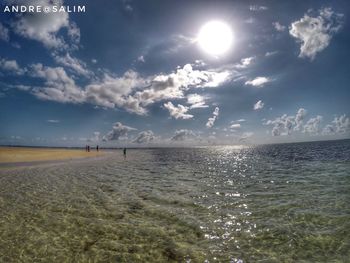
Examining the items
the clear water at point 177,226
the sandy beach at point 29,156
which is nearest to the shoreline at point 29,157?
the sandy beach at point 29,156

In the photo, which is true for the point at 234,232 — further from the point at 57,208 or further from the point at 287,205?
the point at 57,208

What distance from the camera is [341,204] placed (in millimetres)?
13891

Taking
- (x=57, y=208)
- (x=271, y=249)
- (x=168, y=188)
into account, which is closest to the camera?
(x=271, y=249)

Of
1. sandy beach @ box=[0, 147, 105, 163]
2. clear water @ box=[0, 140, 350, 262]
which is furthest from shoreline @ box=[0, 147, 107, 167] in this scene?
clear water @ box=[0, 140, 350, 262]

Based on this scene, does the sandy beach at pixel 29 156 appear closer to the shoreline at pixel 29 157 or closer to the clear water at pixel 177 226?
the shoreline at pixel 29 157

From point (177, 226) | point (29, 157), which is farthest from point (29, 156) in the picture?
point (177, 226)

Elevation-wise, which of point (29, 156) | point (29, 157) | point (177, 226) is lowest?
point (177, 226)

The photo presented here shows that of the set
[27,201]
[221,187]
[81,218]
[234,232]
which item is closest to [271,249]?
[234,232]

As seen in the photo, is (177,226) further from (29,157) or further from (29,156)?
(29,156)

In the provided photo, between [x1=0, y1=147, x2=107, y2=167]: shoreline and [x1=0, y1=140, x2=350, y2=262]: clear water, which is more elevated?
[x1=0, y1=147, x2=107, y2=167]: shoreline

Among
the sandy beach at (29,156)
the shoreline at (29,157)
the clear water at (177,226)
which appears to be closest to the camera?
the clear water at (177,226)

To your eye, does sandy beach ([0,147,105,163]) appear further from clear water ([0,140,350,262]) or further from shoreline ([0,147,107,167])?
clear water ([0,140,350,262])

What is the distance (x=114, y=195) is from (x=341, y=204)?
16372 millimetres

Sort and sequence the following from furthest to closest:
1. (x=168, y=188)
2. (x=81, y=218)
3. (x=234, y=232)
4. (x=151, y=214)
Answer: (x=168, y=188) → (x=151, y=214) → (x=81, y=218) → (x=234, y=232)
